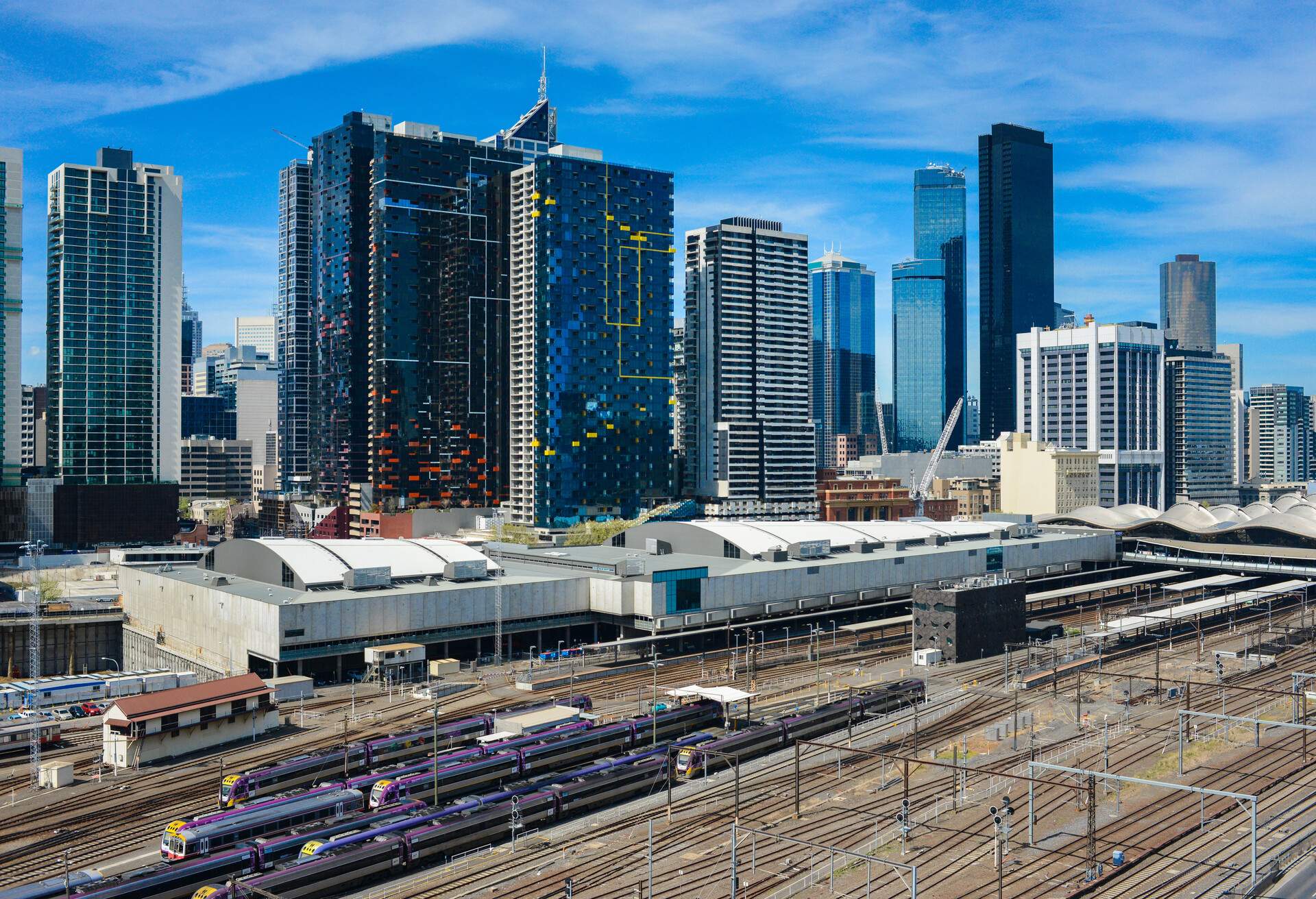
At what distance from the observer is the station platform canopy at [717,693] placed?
74.1 m

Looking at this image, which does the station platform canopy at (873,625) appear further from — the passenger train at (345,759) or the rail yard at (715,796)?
the passenger train at (345,759)

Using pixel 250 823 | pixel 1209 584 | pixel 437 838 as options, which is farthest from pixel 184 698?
pixel 1209 584

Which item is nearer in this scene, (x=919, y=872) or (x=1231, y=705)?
(x=919, y=872)

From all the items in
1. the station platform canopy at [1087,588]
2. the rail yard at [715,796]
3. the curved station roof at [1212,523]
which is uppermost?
the curved station roof at [1212,523]

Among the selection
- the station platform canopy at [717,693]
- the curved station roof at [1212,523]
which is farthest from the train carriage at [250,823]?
the curved station roof at [1212,523]

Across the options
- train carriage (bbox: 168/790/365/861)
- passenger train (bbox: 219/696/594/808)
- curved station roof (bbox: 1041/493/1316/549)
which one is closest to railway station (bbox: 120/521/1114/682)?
passenger train (bbox: 219/696/594/808)

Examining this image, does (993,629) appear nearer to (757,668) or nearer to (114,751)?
(757,668)

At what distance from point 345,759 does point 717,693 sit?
24693 mm

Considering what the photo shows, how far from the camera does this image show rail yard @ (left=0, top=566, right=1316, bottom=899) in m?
47.4

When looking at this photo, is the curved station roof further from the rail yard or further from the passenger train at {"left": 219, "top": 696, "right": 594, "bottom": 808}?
the passenger train at {"left": 219, "top": 696, "right": 594, "bottom": 808}

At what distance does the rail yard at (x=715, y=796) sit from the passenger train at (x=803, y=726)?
0.18 m

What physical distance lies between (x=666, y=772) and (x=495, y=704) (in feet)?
73.0

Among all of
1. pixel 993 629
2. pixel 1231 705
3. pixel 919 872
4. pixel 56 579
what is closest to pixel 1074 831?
pixel 919 872

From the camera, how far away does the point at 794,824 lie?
54.8 meters
